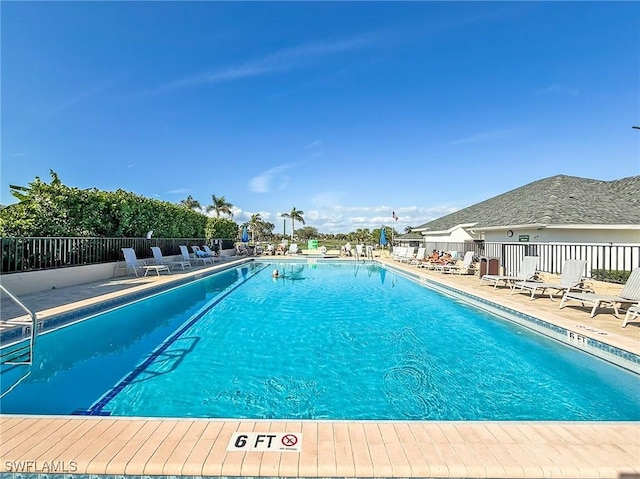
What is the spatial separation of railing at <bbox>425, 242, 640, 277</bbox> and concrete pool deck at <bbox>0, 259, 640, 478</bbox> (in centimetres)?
787

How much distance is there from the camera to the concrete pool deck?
1.97 m

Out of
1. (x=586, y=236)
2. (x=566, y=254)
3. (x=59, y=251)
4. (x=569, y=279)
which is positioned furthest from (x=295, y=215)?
(x=569, y=279)

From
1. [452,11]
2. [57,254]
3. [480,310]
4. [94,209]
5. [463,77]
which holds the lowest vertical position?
[480,310]

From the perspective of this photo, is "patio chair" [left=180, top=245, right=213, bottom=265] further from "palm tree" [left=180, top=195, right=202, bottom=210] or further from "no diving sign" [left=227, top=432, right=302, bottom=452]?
"palm tree" [left=180, top=195, right=202, bottom=210]

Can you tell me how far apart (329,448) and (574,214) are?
563 inches

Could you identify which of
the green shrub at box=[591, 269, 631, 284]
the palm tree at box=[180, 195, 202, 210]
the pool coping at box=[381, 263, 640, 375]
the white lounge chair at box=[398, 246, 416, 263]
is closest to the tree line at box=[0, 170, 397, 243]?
the pool coping at box=[381, 263, 640, 375]

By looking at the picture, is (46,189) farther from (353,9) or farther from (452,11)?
(452,11)

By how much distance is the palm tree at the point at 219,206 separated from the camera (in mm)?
47469

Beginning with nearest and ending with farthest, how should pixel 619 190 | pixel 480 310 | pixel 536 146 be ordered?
pixel 480 310, pixel 619 190, pixel 536 146

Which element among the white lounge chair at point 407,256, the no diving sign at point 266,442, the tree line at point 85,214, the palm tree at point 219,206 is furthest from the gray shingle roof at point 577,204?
the palm tree at point 219,206

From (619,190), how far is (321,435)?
20003mm

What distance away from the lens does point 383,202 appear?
33.3 metres

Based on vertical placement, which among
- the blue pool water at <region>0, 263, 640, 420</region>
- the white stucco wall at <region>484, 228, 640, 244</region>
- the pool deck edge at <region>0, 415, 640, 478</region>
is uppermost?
the white stucco wall at <region>484, 228, 640, 244</region>

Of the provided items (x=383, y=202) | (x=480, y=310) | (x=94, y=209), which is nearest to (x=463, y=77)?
(x=480, y=310)
